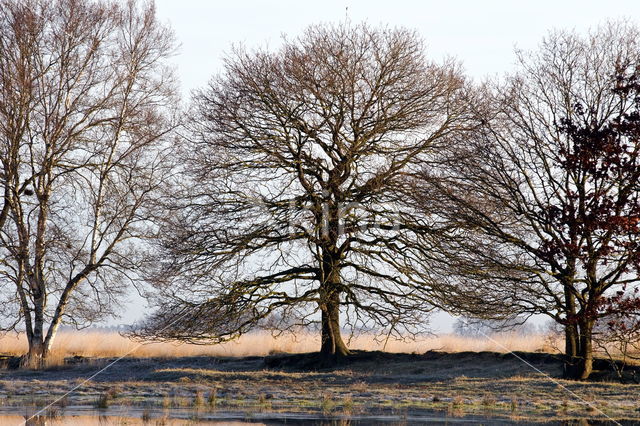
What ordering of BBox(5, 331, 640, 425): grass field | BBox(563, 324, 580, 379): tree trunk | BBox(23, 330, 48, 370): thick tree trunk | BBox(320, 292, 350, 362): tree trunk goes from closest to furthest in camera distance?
BBox(5, 331, 640, 425): grass field, BBox(563, 324, 580, 379): tree trunk, BBox(320, 292, 350, 362): tree trunk, BBox(23, 330, 48, 370): thick tree trunk

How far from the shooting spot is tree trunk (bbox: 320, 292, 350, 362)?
22.5 m

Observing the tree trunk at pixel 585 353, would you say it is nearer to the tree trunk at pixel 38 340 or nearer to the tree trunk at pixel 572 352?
the tree trunk at pixel 572 352

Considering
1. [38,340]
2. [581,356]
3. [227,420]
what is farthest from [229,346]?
[227,420]

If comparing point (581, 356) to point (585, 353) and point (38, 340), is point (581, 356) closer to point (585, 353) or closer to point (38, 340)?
point (585, 353)

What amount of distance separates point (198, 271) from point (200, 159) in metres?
2.98

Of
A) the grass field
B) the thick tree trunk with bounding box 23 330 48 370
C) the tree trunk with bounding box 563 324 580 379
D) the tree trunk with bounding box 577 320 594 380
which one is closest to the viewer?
the grass field

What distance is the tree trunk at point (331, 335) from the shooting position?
22531mm

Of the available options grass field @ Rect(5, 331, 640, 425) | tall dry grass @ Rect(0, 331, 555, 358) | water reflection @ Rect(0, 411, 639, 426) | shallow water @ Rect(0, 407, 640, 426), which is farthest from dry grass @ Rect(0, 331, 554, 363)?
water reflection @ Rect(0, 411, 639, 426)

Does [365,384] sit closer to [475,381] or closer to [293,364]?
[475,381]

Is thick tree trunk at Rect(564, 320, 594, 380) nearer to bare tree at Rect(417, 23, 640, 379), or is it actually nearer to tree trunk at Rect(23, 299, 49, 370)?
bare tree at Rect(417, 23, 640, 379)

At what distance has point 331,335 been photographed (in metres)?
22.8

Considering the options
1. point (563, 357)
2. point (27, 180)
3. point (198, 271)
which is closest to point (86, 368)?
point (198, 271)

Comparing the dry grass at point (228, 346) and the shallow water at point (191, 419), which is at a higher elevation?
the dry grass at point (228, 346)

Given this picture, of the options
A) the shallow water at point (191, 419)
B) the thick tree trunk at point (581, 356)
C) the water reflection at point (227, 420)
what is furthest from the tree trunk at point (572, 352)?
the shallow water at point (191, 419)
